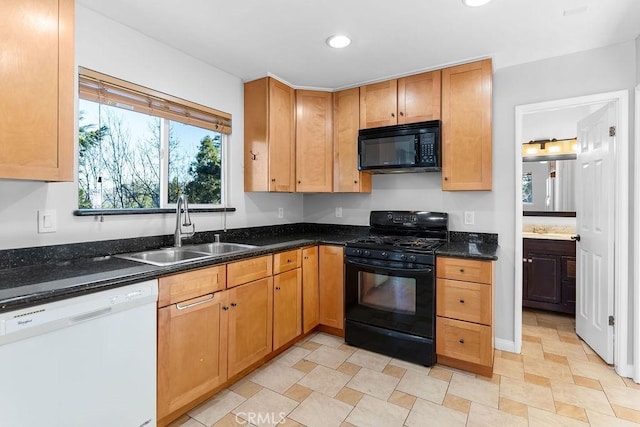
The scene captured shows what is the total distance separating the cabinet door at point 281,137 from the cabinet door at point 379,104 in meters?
0.71

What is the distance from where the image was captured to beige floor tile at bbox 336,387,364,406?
2.03 metres

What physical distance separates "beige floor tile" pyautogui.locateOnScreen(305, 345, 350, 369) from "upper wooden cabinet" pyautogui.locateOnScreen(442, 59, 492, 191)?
1672 mm

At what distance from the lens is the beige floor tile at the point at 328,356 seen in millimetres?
2504

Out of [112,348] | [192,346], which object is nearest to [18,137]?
[112,348]

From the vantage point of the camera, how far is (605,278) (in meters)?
2.48

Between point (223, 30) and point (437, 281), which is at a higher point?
point (223, 30)

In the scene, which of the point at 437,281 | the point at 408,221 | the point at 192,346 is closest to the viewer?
the point at 192,346

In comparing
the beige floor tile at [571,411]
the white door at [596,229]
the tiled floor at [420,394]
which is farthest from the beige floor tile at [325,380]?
the white door at [596,229]

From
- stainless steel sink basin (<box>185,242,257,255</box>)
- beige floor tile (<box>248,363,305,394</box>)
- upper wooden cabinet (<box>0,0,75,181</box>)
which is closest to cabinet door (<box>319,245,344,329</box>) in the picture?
beige floor tile (<box>248,363,305,394</box>)

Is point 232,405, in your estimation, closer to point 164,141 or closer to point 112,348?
point 112,348

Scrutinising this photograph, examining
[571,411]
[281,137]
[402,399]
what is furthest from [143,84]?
[571,411]

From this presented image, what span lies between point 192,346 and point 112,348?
46 centimetres

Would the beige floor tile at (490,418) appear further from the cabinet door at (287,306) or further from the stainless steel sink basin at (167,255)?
the stainless steel sink basin at (167,255)

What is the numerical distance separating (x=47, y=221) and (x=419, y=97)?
2.84 meters
